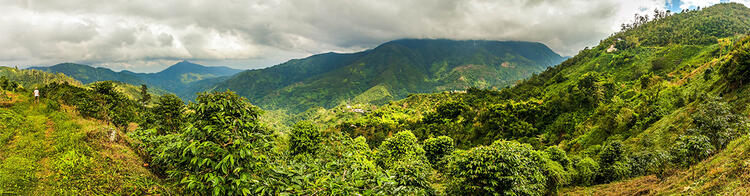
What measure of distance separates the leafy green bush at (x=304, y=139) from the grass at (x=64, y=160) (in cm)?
1845

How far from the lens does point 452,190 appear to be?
42.4 feet

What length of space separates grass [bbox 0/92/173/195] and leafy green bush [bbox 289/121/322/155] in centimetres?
1845

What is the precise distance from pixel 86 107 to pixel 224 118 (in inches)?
875

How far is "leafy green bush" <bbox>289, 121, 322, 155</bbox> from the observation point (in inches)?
1199

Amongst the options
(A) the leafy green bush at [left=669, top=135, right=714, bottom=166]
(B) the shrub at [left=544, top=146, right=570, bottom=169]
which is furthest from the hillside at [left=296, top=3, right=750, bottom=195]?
(B) the shrub at [left=544, top=146, right=570, bottom=169]

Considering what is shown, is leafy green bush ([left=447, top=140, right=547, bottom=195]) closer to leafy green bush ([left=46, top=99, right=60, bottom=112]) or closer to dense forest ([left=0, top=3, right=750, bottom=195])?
dense forest ([left=0, top=3, right=750, bottom=195])

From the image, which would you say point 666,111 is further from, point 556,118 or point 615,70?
point 615,70

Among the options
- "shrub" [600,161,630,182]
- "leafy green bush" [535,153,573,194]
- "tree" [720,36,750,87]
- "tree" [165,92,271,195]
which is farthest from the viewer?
"tree" [720,36,750,87]

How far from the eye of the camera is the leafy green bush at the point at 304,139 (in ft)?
99.9

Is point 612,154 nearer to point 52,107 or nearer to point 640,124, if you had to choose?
point 640,124

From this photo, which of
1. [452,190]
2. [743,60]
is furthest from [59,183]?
[743,60]

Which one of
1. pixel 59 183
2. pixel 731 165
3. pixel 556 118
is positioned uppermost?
pixel 731 165

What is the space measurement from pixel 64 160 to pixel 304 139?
862 inches

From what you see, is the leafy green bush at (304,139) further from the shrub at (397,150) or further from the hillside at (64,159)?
the hillside at (64,159)
